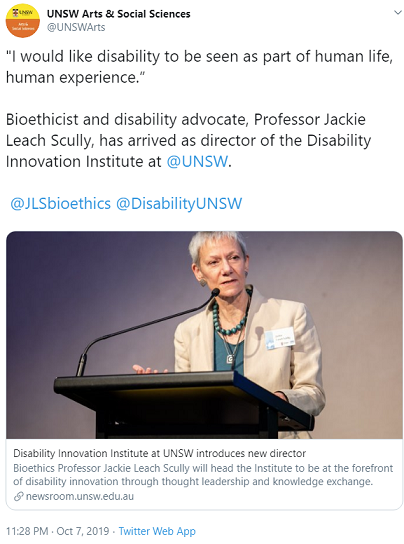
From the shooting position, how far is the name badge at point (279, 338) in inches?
109

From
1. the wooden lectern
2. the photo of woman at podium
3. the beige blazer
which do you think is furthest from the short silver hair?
the wooden lectern

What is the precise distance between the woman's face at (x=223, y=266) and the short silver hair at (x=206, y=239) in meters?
0.01

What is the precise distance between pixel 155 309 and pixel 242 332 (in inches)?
28.0

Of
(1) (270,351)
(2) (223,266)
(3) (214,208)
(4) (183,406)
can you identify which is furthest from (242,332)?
(4) (183,406)

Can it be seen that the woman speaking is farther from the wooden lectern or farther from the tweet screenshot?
the wooden lectern

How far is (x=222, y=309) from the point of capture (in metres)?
2.96

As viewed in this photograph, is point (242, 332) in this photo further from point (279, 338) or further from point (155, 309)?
point (155, 309)

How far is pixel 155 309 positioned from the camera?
3457 mm

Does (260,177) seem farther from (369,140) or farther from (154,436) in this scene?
(154,436)

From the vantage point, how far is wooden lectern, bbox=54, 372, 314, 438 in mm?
1935

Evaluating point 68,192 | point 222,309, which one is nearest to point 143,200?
point 68,192

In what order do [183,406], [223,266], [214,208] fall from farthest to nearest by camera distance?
[223,266]
[214,208]
[183,406]
